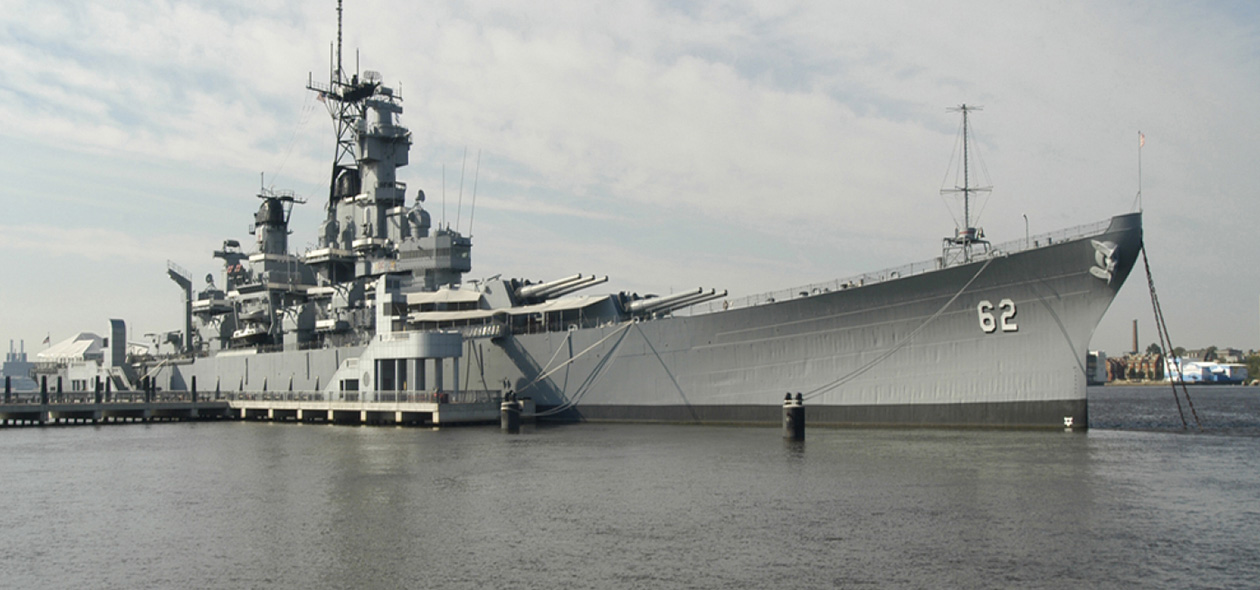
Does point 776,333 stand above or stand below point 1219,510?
above

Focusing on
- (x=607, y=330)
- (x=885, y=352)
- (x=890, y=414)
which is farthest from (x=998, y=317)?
(x=607, y=330)

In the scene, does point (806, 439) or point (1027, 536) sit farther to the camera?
point (806, 439)

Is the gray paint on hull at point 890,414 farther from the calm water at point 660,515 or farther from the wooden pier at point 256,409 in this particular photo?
the wooden pier at point 256,409

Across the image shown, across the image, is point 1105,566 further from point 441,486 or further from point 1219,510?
point 441,486

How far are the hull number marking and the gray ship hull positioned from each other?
0.03 m

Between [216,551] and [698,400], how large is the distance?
1869 cm

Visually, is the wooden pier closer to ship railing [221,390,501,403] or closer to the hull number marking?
ship railing [221,390,501,403]

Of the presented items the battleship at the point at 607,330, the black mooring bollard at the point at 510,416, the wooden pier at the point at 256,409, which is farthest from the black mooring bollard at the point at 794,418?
the wooden pier at the point at 256,409

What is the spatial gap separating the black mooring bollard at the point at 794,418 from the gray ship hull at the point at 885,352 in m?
2.65

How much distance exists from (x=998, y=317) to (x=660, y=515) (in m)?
13.8

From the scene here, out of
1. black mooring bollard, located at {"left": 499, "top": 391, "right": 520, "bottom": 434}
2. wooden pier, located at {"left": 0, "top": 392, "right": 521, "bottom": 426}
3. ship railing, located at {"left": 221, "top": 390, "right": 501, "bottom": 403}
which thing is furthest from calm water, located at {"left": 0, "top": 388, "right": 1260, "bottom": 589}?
ship railing, located at {"left": 221, "top": 390, "right": 501, "bottom": 403}

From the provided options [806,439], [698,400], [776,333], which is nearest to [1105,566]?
[806,439]

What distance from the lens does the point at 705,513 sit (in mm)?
15664

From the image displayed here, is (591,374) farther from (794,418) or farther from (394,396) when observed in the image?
(794,418)
